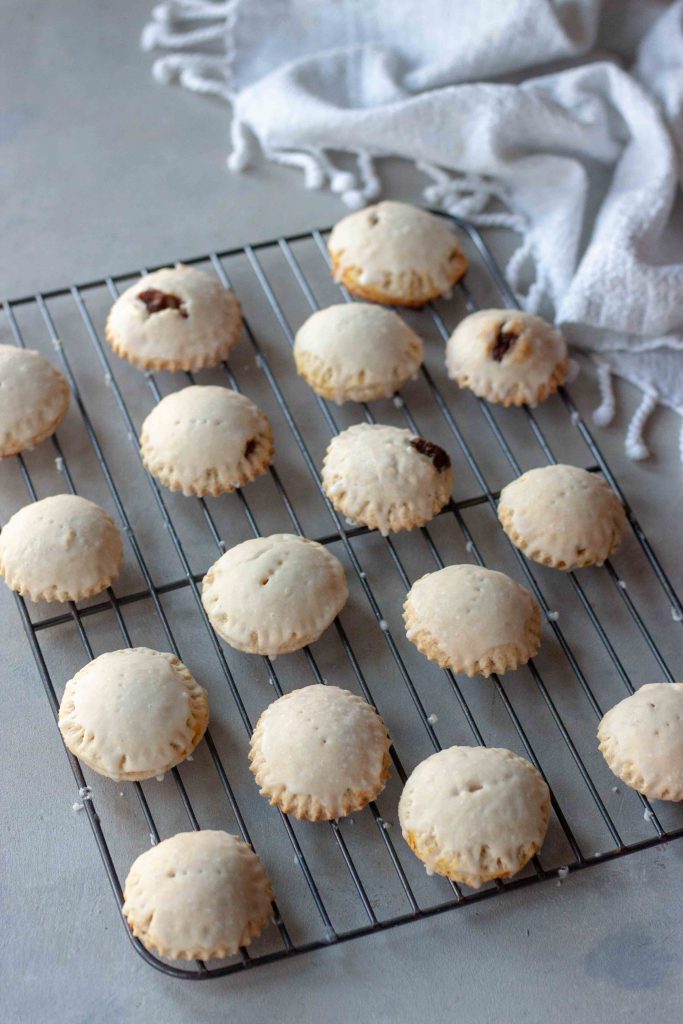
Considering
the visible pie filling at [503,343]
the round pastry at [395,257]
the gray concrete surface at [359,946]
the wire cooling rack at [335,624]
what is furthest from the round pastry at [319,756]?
the round pastry at [395,257]

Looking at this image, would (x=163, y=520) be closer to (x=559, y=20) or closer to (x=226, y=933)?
(x=226, y=933)

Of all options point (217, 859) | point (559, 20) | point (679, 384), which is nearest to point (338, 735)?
point (217, 859)

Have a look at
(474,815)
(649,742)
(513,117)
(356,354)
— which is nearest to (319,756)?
(474,815)

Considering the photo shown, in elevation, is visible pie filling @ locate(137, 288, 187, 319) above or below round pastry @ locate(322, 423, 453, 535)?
above

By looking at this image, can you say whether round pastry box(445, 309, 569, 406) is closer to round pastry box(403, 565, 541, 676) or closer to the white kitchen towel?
the white kitchen towel

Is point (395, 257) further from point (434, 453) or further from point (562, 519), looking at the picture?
point (562, 519)

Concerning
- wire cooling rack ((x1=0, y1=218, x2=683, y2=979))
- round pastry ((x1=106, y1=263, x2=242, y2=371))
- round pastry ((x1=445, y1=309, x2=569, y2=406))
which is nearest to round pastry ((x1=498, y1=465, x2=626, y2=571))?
wire cooling rack ((x1=0, y1=218, x2=683, y2=979))
